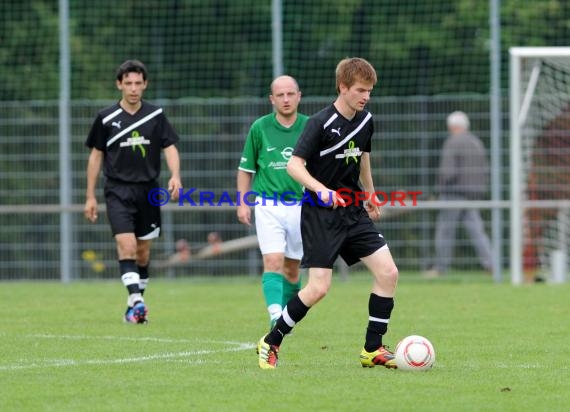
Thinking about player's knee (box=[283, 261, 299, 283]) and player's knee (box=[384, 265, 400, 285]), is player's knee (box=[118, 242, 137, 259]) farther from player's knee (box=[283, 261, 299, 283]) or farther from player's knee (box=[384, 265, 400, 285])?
player's knee (box=[384, 265, 400, 285])

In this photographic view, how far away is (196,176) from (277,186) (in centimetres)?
837

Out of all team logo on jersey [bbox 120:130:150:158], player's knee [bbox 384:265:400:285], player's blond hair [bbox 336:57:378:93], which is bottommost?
player's knee [bbox 384:265:400:285]

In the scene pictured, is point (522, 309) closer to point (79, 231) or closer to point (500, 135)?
point (500, 135)

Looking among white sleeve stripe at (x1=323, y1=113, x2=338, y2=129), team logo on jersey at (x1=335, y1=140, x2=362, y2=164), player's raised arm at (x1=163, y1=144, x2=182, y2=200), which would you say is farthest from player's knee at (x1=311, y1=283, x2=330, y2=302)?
player's raised arm at (x1=163, y1=144, x2=182, y2=200)

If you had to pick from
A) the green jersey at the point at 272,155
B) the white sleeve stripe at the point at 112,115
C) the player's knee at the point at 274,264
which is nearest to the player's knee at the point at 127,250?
the white sleeve stripe at the point at 112,115

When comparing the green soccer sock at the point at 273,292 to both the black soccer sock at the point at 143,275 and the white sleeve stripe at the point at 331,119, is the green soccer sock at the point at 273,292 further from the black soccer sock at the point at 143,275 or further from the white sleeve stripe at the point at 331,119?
the white sleeve stripe at the point at 331,119

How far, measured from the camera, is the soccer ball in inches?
337

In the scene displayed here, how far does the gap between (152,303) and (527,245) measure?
583 cm

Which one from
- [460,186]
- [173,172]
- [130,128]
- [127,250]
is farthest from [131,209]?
[460,186]

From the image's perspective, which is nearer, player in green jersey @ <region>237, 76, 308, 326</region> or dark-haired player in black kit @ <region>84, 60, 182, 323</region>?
player in green jersey @ <region>237, 76, 308, 326</region>

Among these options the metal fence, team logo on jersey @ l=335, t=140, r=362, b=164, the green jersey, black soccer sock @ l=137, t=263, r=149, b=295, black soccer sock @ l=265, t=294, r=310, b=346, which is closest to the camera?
black soccer sock @ l=265, t=294, r=310, b=346

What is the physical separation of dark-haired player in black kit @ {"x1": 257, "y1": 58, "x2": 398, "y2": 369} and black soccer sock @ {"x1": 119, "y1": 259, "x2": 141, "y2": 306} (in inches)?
149

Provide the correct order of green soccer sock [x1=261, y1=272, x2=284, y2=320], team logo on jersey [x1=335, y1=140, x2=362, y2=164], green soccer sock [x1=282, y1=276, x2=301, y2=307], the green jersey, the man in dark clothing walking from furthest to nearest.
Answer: the man in dark clothing walking → green soccer sock [x1=282, y1=276, x2=301, y2=307] → the green jersey → green soccer sock [x1=261, y1=272, x2=284, y2=320] → team logo on jersey [x1=335, y1=140, x2=362, y2=164]

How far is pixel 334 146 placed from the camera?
8898 mm
